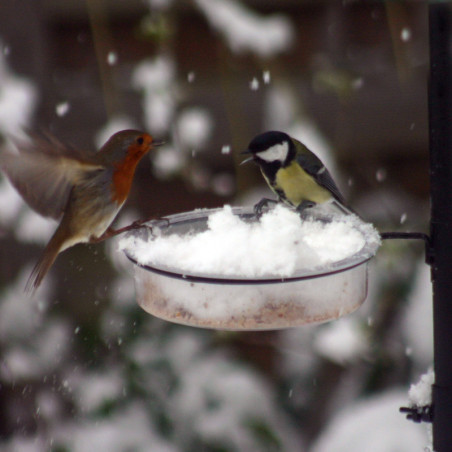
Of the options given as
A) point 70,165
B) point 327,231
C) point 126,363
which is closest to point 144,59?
point 126,363

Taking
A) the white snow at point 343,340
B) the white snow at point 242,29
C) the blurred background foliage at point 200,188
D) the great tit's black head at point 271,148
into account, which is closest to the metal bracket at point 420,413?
the great tit's black head at point 271,148

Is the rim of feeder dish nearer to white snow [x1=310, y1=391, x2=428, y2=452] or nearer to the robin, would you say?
the robin

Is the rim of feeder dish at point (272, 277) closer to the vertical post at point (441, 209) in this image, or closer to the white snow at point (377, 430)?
the vertical post at point (441, 209)

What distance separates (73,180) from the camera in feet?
6.00

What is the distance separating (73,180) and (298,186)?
0.63 m

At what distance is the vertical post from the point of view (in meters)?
1.16

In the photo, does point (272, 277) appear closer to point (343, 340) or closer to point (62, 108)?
point (343, 340)

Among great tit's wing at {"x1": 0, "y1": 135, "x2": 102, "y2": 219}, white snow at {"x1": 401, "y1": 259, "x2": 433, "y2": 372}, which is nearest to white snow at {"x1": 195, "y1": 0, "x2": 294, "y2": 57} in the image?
white snow at {"x1": 401, "y1": 259, "x2": 433, "y2": 372}

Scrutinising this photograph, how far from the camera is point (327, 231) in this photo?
1482 millimetres

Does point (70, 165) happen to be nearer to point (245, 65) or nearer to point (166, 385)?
point (166, 385)

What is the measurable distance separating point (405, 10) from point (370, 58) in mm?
229

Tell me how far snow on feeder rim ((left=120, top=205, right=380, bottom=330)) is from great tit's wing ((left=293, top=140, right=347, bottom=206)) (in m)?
0.65

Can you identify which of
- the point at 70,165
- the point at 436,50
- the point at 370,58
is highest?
the point at 436,50

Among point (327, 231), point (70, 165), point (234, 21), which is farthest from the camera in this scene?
point (234, 21)
